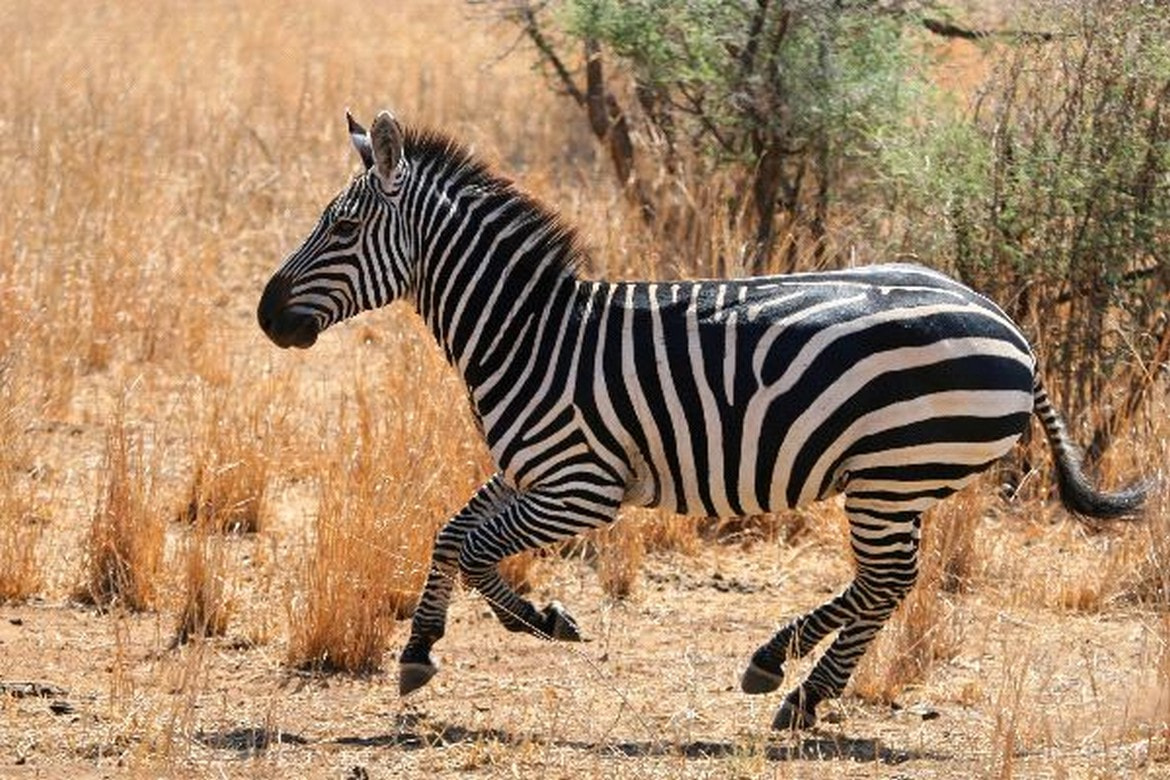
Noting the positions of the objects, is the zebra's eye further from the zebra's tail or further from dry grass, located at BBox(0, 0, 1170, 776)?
the zebra's tail

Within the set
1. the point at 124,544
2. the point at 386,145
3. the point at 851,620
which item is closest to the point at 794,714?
the point at 851,620

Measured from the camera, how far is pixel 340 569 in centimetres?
745

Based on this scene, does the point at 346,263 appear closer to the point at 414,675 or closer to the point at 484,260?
the point at 484,260

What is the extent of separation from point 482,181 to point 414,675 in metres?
1.80

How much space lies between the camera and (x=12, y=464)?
8992 mm

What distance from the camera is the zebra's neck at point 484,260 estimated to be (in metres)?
7.22

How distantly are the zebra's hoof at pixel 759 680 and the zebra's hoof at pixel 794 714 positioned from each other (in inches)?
4.9

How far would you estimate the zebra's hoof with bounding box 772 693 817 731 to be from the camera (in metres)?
6.91

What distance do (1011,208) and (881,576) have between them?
3557mm

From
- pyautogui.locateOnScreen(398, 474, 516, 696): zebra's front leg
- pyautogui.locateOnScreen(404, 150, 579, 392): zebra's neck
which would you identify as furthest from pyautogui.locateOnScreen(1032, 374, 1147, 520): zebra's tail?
pyautogui.locateOnScreen(398, 474, 516, 696): zebra's front leg

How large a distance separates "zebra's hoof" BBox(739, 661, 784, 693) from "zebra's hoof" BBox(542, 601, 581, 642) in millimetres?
638

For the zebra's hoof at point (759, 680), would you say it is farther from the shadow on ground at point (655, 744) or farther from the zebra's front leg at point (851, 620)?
the shadow on ground at point (655, 744)

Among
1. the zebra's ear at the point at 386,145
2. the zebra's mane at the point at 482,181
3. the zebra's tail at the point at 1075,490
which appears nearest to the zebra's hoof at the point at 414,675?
the zebra's mane at the point at 482,181

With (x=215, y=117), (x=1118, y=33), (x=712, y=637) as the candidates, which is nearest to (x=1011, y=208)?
(x=1118, y=33)
